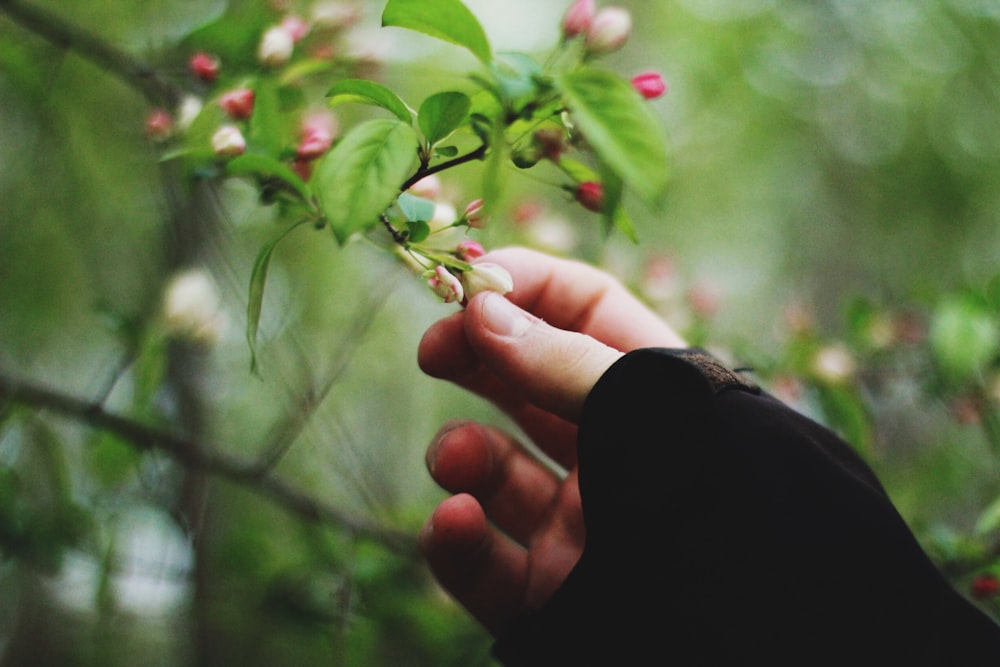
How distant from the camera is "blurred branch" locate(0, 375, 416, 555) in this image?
716mm

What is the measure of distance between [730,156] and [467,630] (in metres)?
3.36

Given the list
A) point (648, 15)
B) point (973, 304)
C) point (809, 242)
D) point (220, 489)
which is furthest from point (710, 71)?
point (220, 489)

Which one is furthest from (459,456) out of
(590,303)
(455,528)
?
(590,303)

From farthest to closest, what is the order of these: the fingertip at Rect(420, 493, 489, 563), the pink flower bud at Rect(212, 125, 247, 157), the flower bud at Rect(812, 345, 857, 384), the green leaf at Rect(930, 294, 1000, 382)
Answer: the flower bud at Rect(812, 345, 857, 384), the green leaf at Rect(930, 294, 1000, 382), the fingertip at Rect(420, 493, 489, 563), the pink flower bud at Rect(212, 125, 247, 157)

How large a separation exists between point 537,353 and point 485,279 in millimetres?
72

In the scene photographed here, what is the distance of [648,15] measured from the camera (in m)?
2.80

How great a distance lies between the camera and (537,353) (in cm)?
49

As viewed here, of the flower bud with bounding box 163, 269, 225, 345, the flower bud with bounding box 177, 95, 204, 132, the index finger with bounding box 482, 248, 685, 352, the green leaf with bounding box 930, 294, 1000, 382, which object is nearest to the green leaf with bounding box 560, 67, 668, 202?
the index finger with bounding box 482, 248, 685, 352

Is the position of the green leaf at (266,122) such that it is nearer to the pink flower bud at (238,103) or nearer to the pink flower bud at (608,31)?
the pink flower bud at (238,103)

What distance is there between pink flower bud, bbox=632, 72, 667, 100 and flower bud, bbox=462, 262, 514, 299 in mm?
159

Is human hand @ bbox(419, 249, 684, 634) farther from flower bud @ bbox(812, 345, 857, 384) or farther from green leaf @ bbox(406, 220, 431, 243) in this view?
flower bud @ bbox(812, 345, 857, 384)

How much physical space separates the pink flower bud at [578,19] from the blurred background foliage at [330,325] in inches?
7.8

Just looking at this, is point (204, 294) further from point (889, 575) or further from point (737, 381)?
point (889, 575)

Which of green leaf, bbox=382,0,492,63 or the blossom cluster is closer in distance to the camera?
green leaf, bbox=382,0,492,63
